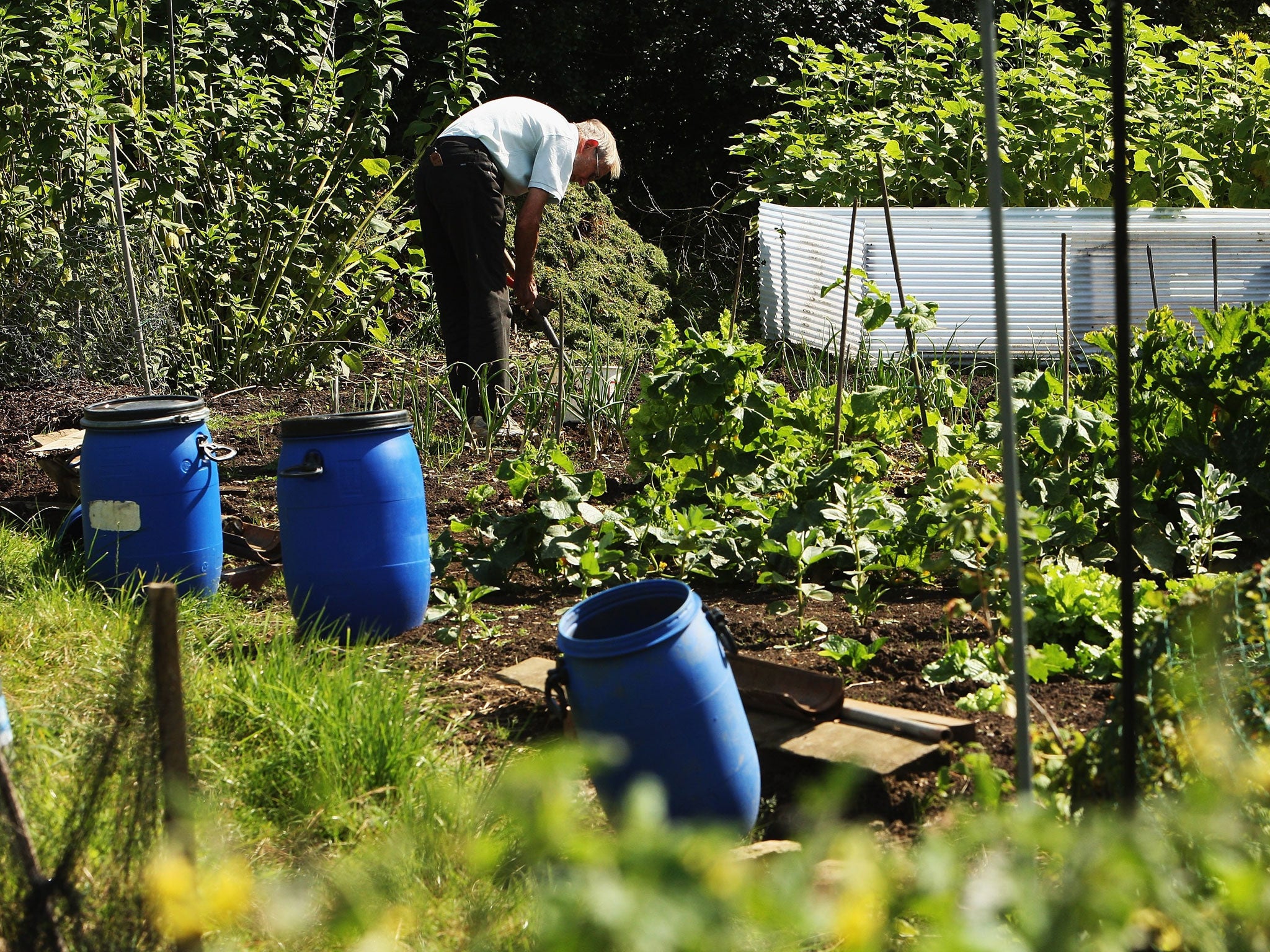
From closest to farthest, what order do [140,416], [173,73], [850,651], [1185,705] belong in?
[1185,705], [850,651], [140,416], [173,73]

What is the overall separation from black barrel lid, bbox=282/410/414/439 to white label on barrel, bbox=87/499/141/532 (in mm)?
579

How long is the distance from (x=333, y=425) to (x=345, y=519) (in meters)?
0.25

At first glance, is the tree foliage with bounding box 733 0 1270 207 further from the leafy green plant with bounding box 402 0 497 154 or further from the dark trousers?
the dark trousers

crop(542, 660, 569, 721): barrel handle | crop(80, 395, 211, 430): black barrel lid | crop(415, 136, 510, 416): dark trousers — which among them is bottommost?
crop(542, 660, 569, 721): barrel handle

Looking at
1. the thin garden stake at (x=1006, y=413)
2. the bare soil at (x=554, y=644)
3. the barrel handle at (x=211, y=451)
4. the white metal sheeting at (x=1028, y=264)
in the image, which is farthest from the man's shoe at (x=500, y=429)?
the thin garden stake at (x=1006, y=413)

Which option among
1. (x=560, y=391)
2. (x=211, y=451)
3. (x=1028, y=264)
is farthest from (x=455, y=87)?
(x=1028, y=264)

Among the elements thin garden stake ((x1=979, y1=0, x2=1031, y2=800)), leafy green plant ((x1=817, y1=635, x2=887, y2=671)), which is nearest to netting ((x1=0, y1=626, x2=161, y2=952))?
thin garden stake ((x1=979, y1=0, x2=1031, y2=800))

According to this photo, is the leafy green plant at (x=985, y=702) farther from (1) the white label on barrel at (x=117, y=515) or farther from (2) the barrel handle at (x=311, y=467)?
(1) the white label on barrel at (x=117, y=515)

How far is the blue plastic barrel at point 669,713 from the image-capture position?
2.03 metres

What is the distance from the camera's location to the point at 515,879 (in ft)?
6.19

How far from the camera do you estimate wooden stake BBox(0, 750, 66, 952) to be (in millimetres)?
1323

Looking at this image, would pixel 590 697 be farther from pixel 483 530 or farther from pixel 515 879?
pixel 483 530

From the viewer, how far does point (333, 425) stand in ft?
10.1

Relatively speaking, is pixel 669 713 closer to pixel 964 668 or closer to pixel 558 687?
pixel 558 687
